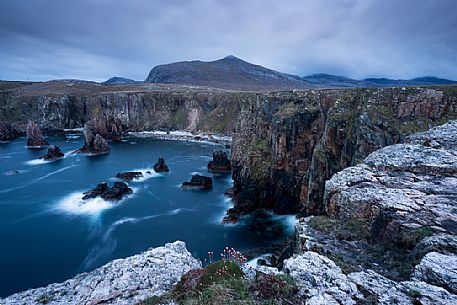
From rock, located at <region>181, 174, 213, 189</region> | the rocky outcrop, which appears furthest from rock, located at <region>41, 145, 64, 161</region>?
the rocky outcrop

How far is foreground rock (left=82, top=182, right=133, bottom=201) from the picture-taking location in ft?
165

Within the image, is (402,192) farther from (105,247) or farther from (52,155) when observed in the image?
(52,155)

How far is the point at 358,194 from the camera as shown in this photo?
16.4 meters

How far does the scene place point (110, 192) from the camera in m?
50.9

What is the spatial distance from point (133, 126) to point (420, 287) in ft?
427

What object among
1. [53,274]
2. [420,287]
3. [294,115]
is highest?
[294,115]

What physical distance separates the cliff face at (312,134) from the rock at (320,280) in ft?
58.7

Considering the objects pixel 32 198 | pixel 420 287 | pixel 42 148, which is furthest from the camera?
pixel 42 148

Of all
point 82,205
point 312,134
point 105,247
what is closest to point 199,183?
point 82,205

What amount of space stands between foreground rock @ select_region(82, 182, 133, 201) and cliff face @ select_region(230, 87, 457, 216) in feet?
66.0

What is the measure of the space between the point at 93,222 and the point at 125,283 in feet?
103

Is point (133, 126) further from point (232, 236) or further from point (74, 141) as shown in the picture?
point (232, 236)

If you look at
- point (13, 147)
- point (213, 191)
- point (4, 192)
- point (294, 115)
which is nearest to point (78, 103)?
point (13, 147)

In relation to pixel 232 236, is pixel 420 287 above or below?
above
